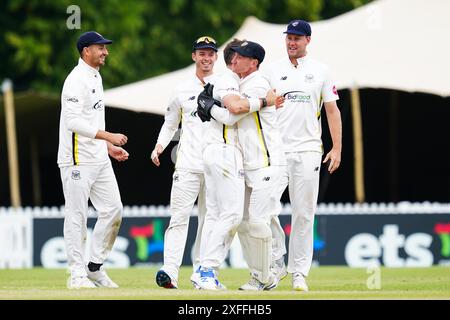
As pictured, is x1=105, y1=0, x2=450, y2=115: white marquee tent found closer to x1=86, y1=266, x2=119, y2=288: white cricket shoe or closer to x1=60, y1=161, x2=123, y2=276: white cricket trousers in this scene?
x1=60, y1=161, x2=123, y2=276: white cricket trousers

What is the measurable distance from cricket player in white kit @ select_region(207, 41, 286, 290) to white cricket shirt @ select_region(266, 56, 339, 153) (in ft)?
1.91

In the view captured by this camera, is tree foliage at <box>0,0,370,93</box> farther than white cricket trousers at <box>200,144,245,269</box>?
→ Yes

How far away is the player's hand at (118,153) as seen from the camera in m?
12.5

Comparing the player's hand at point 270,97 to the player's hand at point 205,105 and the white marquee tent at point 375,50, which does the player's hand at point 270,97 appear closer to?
the player's hand at point 205,105

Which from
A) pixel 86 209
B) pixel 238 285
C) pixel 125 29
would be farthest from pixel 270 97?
pixel 125 29

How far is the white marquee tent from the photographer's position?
19750 mm

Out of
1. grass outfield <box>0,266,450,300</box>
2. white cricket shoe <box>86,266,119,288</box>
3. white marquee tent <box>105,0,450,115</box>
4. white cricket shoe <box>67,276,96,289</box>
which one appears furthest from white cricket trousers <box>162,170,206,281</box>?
white marquee tent <box>105,0,450,115</box>

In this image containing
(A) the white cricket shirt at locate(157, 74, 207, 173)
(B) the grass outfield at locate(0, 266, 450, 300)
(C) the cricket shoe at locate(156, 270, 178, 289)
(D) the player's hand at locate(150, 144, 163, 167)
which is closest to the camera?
(B) the grass outfield at locate(0, 266, 450, 300)

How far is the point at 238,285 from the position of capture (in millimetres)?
13562

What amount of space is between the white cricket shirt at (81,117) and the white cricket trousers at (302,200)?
1.71 meters

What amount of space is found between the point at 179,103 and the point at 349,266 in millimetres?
6355

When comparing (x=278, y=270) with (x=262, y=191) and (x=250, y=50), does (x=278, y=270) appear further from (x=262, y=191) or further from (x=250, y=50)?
(x=250, y=50)

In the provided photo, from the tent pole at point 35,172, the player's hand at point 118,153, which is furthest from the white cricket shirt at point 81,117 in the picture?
the tent pole at point 35,172
